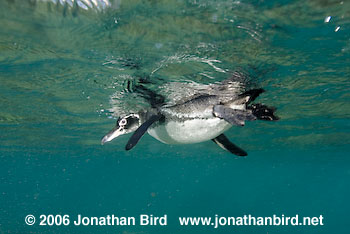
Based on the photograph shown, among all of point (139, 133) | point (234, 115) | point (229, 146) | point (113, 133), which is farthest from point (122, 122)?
point (234, 115)

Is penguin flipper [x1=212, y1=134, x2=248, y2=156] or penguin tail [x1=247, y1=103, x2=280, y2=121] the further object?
penguin flipper [x1=212, y1=134, x2=248, y2=156]

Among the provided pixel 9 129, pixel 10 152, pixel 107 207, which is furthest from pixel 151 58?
pixel 107 207

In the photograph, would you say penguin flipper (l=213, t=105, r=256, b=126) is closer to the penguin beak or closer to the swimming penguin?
the swimming penguin

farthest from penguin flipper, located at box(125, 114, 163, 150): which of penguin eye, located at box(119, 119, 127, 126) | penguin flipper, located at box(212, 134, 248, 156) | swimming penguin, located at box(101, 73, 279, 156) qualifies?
penguin flipper, located at box(212, 134, 248, 156)

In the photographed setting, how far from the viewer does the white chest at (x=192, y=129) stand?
611 cm

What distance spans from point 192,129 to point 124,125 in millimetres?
1738

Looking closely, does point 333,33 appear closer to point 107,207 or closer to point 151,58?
point 151,58

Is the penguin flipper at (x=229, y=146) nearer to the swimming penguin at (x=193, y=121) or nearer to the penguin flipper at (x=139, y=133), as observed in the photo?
the swimming penguin at (x=193, y=121)

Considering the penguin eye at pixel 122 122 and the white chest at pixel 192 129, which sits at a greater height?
the penguin eye at pixel 122 122

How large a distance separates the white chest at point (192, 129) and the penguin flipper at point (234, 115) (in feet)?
1.75

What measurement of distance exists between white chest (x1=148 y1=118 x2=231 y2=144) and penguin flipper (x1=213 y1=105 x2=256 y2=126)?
1.75ft

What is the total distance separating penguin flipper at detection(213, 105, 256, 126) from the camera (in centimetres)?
489

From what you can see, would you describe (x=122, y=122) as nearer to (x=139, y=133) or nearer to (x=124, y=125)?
(x=124, y=125)

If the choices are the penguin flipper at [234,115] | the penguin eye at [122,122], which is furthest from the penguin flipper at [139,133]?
the penguin flipper at [234,115]
